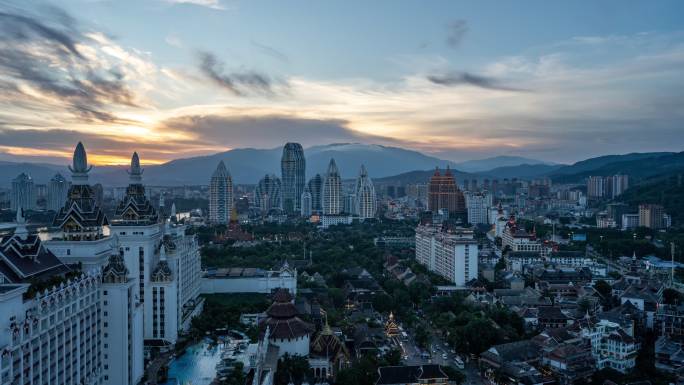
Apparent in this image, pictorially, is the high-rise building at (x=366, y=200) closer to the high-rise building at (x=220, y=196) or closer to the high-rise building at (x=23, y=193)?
the high-rise building at (x=220, y=196)

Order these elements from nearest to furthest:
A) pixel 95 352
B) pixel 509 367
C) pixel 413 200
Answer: pixel 95 352
pixel 509 367
pixel 413 200

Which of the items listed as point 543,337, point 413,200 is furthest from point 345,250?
point 413,200

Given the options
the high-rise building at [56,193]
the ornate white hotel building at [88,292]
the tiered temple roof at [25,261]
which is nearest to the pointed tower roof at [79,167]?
the ornate white hotel building at [88,292]

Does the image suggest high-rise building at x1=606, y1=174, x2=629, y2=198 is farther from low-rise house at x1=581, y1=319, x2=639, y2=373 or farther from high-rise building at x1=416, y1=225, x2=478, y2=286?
low-rise house at x1=581, y1=319, x2=639, y2=373

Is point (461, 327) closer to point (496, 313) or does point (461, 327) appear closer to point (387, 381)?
point (496, 313)

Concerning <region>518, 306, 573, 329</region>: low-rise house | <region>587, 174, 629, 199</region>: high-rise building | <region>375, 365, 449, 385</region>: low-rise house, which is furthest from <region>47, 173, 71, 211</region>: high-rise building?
<region>587, 174, 629, 199</region>: high-rise building

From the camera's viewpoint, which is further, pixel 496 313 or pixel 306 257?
pixel 306 257

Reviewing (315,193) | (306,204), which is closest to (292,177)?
(315,193)
